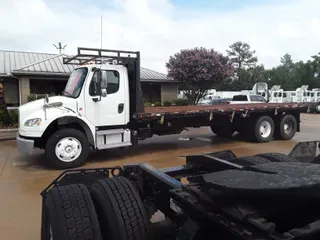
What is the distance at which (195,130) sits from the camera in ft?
47.2

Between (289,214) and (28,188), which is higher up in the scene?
(289,214)

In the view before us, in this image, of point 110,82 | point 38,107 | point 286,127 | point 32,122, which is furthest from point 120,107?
point 286,127

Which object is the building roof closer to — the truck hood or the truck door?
the truck hood

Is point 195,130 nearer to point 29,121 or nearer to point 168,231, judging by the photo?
point 29,121

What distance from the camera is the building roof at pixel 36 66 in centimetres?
1655

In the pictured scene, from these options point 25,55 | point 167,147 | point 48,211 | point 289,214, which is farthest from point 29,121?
point 25,55

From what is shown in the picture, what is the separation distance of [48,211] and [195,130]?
482 inches

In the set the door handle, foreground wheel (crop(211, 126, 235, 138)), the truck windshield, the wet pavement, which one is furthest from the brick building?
the door handle

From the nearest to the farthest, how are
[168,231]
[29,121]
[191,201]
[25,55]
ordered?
[191,201], [168,231], [29,121], [25,55]

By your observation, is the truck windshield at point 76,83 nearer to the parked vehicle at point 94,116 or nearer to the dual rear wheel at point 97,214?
the parked vehicle at point 94,116

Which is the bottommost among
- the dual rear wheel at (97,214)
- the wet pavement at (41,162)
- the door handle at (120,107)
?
the wet pavement at (41,162)

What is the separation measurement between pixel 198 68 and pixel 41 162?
17044mm

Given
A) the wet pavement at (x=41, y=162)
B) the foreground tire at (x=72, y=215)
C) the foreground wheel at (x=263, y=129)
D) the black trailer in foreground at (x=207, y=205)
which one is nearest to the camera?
the black trailer in foreground at (x=207, y=205)

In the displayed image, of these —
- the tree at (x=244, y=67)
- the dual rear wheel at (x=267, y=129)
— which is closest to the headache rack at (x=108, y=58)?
the dual rear wheel at (x=267, y=129)
